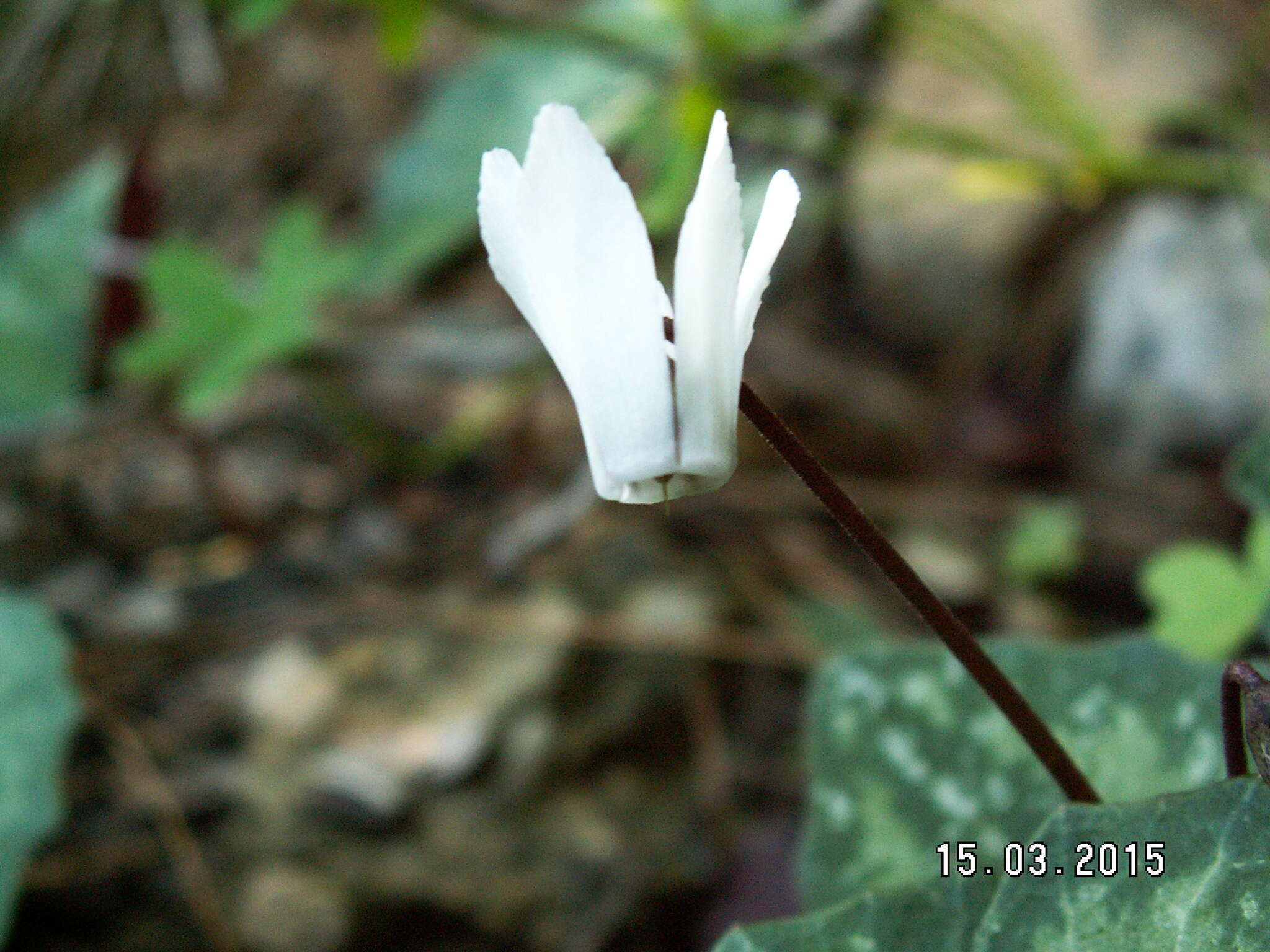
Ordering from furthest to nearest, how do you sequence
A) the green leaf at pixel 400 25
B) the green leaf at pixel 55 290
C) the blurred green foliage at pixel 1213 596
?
the green leaf at pixel 55 290 < the green leaf at pixel 400 25 < the blurred green foliage at pixel 1213 596

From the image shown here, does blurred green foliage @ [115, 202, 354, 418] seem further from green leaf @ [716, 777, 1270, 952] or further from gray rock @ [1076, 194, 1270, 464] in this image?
gray rock @ [1076, 194, 1270, 464]

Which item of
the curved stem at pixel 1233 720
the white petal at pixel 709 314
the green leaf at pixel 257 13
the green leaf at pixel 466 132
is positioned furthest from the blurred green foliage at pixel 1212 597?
the green leaf at pixel 466 132

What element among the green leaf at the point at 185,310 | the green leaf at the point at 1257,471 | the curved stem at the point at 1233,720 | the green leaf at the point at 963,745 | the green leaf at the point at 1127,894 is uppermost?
the green leaf at the point at 185,310

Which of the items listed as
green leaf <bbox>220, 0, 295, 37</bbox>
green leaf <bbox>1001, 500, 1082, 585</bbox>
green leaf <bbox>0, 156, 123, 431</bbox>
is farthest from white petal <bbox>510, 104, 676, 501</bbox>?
green leaf <bbox>0, 156, 123, 431</bbox>

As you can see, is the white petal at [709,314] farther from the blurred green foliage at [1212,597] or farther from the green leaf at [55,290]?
the green leaf at [55,290]

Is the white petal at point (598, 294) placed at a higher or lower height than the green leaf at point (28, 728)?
higher

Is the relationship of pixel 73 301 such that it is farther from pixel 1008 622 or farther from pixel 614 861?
pixel 1008 622
